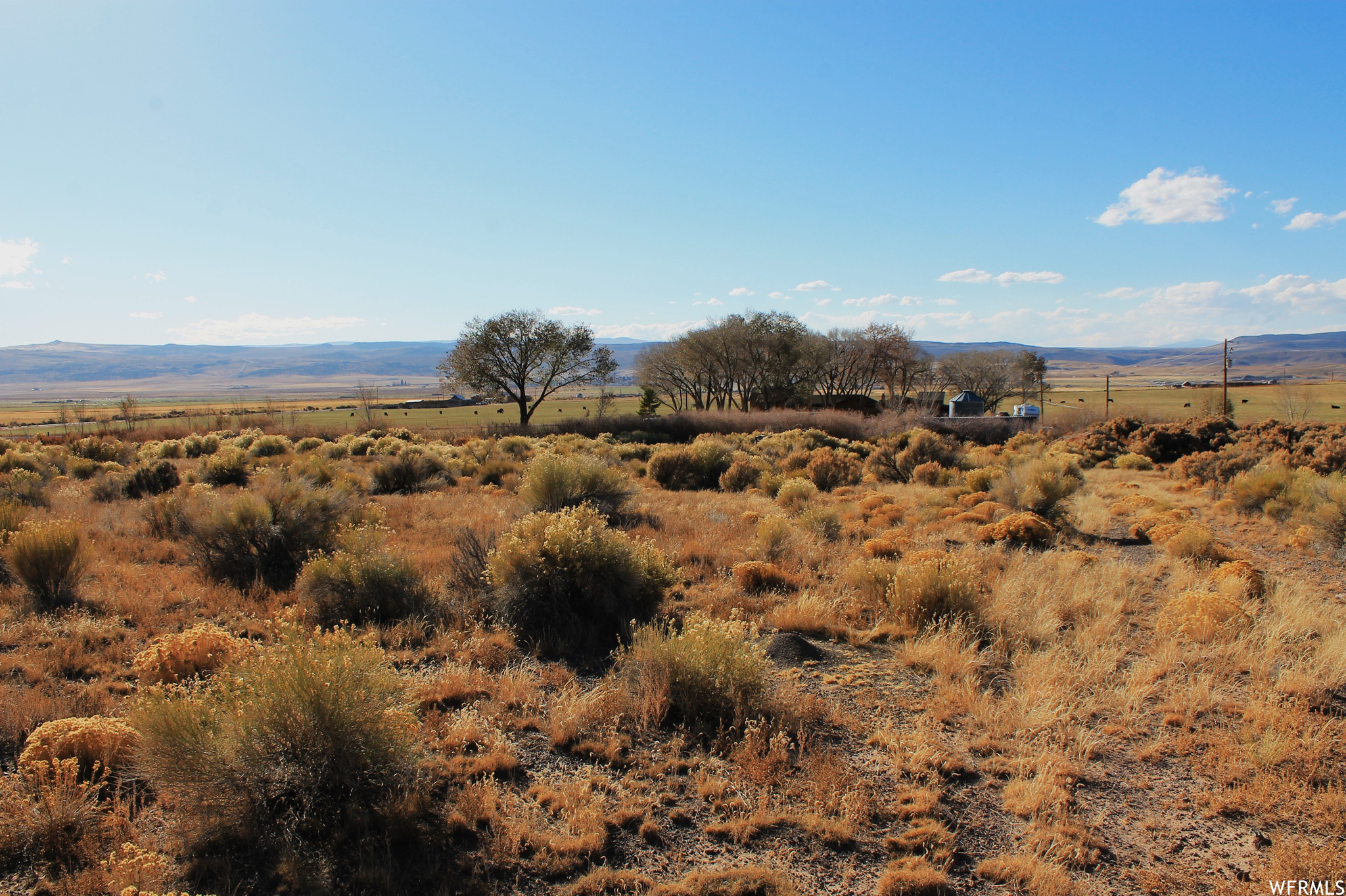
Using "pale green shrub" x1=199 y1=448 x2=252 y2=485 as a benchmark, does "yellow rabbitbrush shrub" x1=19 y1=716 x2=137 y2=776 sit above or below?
below

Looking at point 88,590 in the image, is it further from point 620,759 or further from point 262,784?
point 620,759

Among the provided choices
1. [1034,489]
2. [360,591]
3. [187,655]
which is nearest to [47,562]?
[187,655]

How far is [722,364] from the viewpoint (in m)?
57.9

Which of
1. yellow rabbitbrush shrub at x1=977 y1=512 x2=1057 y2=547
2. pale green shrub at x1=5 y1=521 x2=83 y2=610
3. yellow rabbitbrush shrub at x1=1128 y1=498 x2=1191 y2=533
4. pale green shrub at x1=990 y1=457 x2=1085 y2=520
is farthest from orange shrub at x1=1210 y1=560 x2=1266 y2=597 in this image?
pale green shrub at x1=5 y1=521 x2=83 y2=610

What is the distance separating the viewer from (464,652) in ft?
20.1

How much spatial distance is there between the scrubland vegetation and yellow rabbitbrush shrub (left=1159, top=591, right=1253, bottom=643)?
0.11 feet

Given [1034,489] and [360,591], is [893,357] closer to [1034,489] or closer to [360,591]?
[1034,489]

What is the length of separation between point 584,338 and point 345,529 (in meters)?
40.4

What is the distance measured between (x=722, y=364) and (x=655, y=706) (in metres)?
53.9

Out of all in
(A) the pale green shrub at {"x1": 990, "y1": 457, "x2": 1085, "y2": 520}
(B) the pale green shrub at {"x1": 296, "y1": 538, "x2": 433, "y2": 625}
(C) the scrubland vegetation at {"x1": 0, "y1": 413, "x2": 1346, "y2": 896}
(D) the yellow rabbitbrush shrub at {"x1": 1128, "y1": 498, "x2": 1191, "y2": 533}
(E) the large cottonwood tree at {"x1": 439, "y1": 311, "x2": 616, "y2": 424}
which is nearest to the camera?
(C) the scrubland vegetation at {"x1": 0, "y1": 413, "x2": 1346, "y2": 896}

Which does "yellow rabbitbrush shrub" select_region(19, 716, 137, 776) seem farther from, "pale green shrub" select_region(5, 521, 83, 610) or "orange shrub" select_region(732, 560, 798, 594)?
"orange shrub" select_region(732, 560, 798, 594)

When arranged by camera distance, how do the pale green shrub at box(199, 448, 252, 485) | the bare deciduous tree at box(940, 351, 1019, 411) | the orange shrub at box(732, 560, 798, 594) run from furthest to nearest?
the bare deciduous tree at box(940, 351, 1019, 411) → the pale green shrub at box(199, 448, 252, 485) → the orange shrub at box(732, 560, 798, 594)

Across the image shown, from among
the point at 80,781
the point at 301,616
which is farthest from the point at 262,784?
the point at 301,616

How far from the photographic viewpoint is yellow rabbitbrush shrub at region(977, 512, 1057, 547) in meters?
11.0
